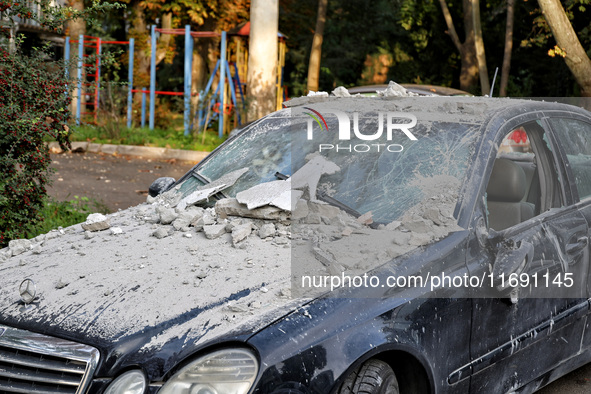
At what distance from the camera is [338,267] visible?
284 centimetres

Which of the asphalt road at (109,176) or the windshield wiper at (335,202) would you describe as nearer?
the windshield wiper at (335,202)

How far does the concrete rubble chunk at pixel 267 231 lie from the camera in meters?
3.19

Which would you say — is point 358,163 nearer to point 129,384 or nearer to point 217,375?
point 217,375

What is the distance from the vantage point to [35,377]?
2482 mm

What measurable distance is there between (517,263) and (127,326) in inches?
65.3

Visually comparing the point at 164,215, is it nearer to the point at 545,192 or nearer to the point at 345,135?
the point at 345,135

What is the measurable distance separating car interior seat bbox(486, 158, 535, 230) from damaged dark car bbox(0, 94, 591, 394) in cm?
1

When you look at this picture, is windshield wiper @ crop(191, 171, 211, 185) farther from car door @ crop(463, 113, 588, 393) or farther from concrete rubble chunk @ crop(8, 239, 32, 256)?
car door @ crop(463, 113, 588, 393)

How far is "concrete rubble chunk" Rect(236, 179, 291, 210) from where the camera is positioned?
3.32m

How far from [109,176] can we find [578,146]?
8630mm

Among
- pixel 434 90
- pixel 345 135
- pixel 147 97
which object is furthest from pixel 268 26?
pixel 345 135

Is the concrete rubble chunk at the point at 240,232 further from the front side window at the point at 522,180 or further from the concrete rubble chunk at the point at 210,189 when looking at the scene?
the front side window at the point at 522,180

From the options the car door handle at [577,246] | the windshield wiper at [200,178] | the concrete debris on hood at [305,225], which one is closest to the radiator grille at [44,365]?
the concrete debris on hood at [305,225]

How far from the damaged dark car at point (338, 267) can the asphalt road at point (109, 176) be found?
15.8 ft
